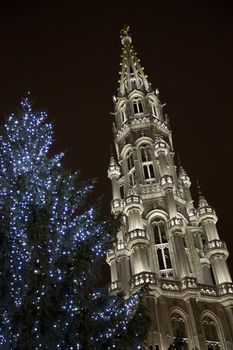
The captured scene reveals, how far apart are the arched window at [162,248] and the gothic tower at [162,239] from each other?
79 millimetres

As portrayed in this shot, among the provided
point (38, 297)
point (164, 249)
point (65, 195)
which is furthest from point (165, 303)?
point (38, 297)

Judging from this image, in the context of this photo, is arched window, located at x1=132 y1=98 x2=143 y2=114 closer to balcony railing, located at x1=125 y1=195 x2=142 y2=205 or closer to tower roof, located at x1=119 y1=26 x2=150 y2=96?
tower roof, located at x1=119 y1=26 x2=150 y2=96

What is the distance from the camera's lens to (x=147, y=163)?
160 feet

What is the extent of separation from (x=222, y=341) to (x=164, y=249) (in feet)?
28.0

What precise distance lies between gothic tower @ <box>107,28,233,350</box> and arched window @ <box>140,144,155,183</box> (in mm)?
91

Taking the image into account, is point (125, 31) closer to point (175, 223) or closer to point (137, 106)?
point (137, 106)

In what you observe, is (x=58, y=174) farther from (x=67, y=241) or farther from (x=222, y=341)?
(x=222, y=341)

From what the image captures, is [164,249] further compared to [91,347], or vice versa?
[164,249]

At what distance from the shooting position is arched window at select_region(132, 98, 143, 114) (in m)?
54.2

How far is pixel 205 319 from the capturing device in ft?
124

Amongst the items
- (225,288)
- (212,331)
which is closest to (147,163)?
(225,288)

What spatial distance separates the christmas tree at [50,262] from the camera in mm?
15031

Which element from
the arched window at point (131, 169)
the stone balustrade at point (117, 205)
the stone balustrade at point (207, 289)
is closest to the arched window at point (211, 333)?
the stone balustrade at point (207, 289)

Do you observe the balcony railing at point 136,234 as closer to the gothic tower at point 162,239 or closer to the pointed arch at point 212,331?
the gothic tower at point 162,239
